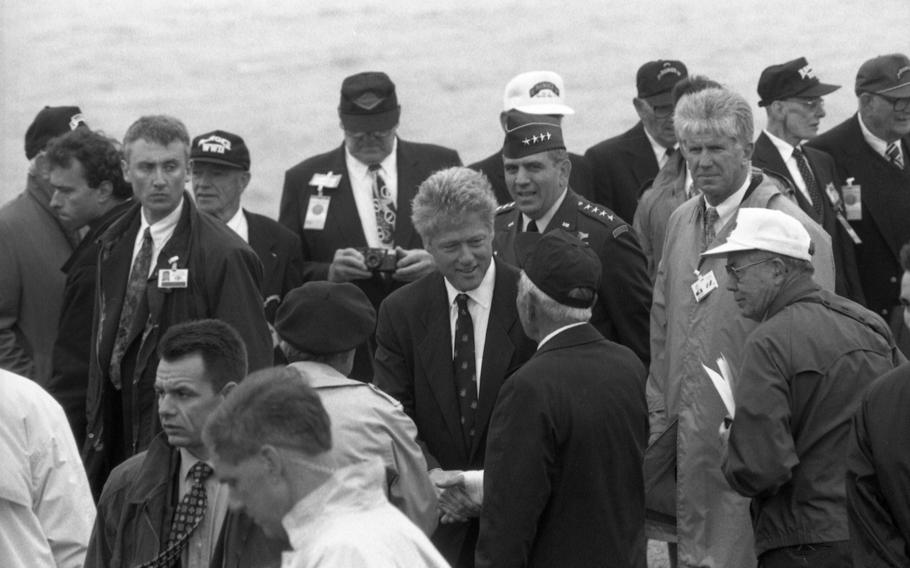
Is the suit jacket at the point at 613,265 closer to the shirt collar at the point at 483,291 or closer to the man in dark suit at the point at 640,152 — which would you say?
the shirt collar at the point at 483,291

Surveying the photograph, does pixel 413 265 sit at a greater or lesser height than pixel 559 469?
greater

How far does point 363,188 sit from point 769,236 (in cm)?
248

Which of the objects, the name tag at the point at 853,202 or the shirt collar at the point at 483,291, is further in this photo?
the name tag at the point at 853,202

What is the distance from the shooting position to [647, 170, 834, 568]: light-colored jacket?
18.6 feet

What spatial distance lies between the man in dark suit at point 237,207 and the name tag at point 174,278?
1.17 m

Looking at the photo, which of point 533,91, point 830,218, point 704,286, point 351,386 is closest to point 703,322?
point 704,286

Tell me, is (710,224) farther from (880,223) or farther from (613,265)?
(880,223)

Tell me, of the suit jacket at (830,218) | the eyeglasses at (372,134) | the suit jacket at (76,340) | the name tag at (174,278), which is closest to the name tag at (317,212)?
the eyeglasses at (372,134)

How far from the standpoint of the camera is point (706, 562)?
5.68m

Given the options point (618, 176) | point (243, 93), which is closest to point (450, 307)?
point (618, 176)

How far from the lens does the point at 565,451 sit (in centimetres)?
469

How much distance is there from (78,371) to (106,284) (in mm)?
483

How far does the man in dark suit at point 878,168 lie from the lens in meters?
7.74

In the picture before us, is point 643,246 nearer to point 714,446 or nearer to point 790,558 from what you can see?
point 714,446
